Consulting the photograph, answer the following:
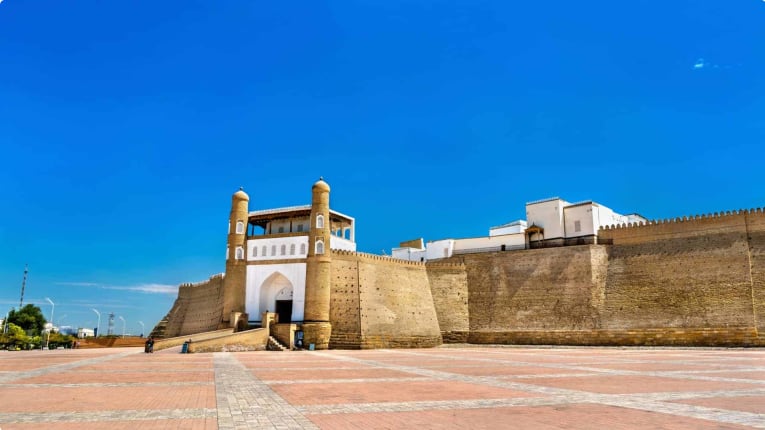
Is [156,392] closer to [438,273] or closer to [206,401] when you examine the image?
[206,401]

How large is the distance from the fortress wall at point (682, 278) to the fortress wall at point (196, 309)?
26.3 metres

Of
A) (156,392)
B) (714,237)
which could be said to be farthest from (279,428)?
(714,237)

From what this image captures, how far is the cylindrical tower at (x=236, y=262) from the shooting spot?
117 feet

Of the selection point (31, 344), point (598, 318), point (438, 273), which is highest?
point (438, 273)

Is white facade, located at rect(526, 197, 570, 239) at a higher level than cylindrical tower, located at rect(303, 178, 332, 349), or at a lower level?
higher

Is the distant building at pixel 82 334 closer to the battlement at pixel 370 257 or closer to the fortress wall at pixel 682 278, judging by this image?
the battlement at pixel 370 257

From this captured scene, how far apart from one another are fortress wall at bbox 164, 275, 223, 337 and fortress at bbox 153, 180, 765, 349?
316 millimetres

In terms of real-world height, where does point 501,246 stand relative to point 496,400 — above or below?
above

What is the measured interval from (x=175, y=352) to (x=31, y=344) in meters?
22.9

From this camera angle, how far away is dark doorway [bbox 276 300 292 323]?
36.6m

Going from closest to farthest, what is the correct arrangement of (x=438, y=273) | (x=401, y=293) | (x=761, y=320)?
(x=761, y=320)
(x=401, y=293)
(x=438, y=273)

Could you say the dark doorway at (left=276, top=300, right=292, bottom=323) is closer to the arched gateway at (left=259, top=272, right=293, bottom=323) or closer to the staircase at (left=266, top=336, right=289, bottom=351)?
the arched gateway at (left=259, top=272, right=293, bottom=323)

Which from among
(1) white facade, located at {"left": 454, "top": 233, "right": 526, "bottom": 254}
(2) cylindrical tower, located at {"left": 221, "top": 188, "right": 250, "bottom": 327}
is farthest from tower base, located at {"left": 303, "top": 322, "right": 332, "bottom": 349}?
(1) white facade, located at {"left": 454, "top": 233, "right": 526, "bottom": 254}

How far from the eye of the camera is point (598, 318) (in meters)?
31.8
